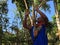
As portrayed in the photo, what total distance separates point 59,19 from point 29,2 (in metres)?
4.51

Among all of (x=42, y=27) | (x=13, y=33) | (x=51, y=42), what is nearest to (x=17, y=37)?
(x=13, y=33)

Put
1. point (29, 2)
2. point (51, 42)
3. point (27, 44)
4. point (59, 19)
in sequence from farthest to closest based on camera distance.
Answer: point (51, 42) → point (27, 44) → point (29, 2) → point (59, 19)

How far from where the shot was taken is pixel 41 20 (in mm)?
3395

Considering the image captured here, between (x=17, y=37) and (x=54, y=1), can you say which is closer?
(x=54, y=1)

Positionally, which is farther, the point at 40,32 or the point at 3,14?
the point at 3,14

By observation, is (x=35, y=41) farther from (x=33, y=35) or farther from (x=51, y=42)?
(x=51, y=42)

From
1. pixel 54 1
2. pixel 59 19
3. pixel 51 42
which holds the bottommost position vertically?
pixel 51 42

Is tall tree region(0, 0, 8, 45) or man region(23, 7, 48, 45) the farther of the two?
tall tree region(0, 0, 8, 45)

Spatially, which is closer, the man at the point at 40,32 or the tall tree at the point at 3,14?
the man at the point at 40,32

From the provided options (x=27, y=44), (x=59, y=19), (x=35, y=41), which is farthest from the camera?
(x=27, y=44)

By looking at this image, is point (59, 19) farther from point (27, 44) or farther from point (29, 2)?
point (27, 44)

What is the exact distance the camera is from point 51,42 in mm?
27609

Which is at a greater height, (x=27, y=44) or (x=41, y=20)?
(x=41, y=20)

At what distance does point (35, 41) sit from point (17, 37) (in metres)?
23.2
